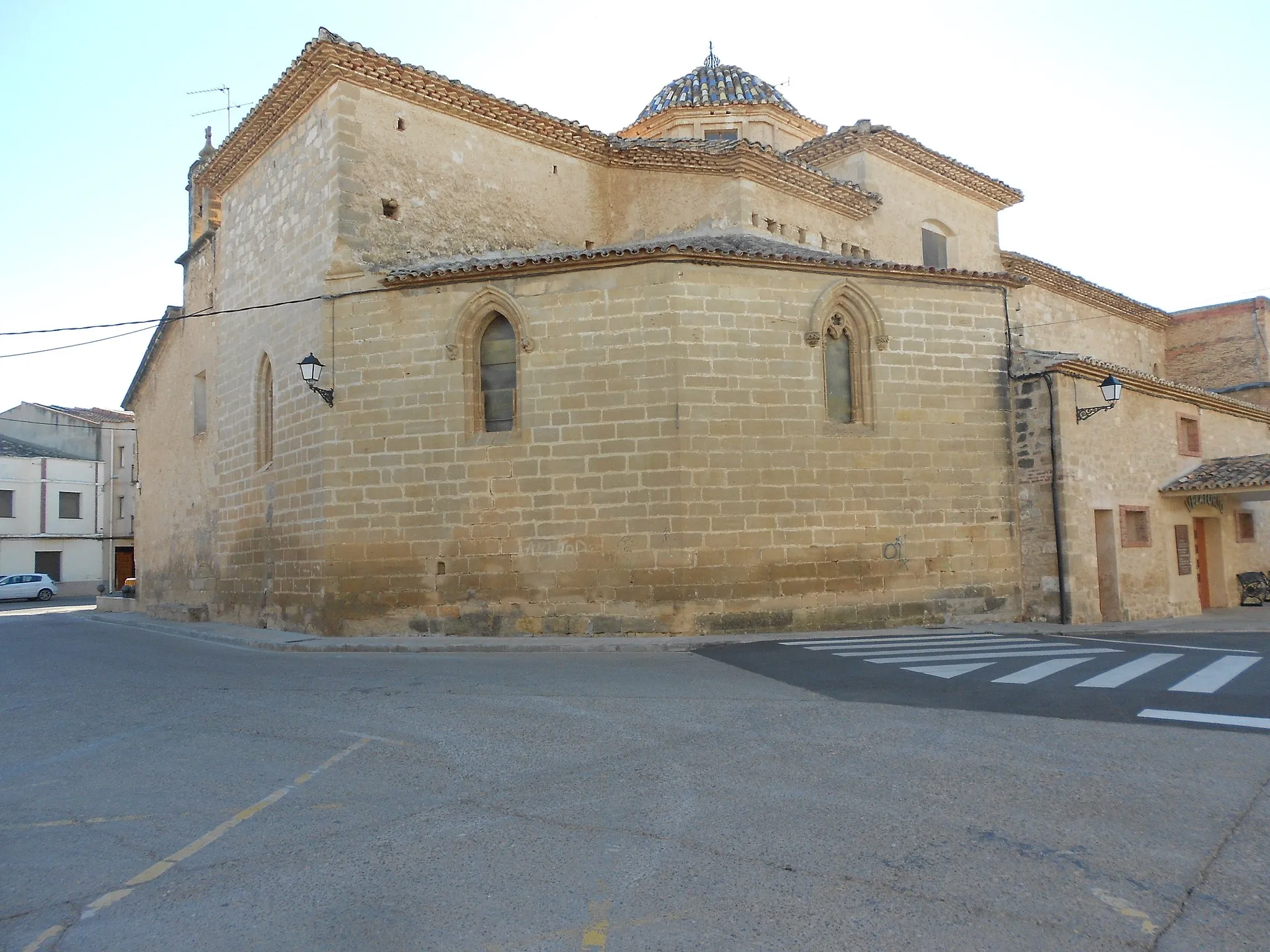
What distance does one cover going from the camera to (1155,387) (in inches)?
666

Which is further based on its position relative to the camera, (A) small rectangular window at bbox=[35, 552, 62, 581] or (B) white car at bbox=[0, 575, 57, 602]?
(A) small rectangular window at bbox=[35, 552, 62, 581]

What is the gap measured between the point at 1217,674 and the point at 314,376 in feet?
37.8

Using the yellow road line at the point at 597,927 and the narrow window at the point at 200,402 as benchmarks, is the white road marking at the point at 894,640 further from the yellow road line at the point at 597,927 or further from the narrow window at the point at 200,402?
the narrow window at the point at 200,402

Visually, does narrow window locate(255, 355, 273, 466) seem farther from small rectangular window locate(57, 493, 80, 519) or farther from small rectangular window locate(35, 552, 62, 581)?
small rectangular window locate(35, 552, 62, 581)

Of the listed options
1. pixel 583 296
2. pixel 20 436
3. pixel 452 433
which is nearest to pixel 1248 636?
pixel 583 296

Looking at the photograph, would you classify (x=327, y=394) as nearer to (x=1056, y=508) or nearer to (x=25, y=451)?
(x=1056, y=508)

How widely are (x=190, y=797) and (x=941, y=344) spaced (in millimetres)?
12506

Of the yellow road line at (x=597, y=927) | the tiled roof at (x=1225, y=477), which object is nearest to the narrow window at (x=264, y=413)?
the yellow road line at (x=597, y=927)

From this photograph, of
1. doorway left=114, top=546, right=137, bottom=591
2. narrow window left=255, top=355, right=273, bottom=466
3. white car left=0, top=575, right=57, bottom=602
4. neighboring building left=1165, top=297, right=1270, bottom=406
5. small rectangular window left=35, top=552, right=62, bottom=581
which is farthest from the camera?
doorway left=114, top=546, right=137, bottom=591

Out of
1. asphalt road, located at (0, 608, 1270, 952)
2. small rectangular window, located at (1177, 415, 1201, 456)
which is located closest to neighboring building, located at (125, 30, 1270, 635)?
small rectangular window, located at (1177, 415, 1201, 456)

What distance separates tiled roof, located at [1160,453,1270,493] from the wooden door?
1469 millimetres

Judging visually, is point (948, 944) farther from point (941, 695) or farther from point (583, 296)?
point (583, 296)

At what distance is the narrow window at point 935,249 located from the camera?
20328 mm

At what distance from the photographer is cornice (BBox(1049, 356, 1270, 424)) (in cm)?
1448
